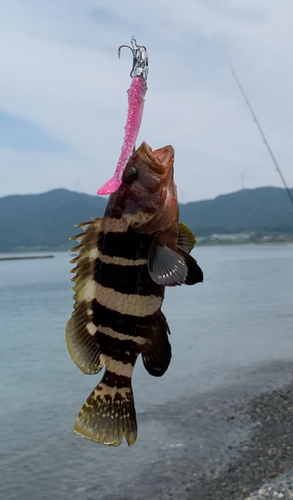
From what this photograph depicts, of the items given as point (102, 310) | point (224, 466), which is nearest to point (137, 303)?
point (102, 310)

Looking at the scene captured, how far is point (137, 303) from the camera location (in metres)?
2.43

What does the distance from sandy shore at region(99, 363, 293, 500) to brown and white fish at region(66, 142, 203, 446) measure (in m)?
12.4

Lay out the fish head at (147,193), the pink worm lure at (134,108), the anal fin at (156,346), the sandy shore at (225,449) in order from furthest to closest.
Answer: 1. the sandy shore at (225,449)
2. the anal fin at (156,346)
3. the fish head at (147,193)
4. the pink worm lure at (134,108)

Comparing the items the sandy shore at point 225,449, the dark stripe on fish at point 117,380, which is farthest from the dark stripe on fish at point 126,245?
the sandy shore at point 225,449

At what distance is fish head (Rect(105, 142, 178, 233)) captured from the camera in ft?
7.86

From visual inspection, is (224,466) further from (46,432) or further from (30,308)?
(30,308)

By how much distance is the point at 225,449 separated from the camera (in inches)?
707

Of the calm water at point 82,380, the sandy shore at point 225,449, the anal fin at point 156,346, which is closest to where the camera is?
the anal fin at point 156,346

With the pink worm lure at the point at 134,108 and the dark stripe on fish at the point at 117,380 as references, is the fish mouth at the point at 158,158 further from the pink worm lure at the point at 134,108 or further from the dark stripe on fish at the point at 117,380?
the dark stripe on fish at the point at 117,380

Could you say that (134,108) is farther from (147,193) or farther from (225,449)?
(225,449)

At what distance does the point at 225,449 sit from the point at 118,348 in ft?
55.4

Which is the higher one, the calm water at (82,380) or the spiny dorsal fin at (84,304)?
the spiny dorsal fin at (84,304)

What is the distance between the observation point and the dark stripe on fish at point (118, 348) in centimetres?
252

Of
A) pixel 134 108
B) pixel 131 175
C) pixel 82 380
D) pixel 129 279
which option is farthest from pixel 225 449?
pixel 134 108
